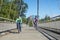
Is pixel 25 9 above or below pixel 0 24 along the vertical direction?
above

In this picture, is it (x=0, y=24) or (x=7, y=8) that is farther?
(x=7, y=8)

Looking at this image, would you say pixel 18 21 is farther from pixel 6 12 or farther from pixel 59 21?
pixel 6 12

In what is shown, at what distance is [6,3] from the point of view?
95000 millimetres

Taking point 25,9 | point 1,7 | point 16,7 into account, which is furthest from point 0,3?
point 25,9

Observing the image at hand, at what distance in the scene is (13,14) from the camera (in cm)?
9575

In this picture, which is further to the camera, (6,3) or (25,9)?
(25,9)

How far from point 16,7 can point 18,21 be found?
290 feet

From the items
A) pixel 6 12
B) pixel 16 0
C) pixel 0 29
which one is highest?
pixel 16 0

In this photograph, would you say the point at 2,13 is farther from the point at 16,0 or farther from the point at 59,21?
the point at 59,21

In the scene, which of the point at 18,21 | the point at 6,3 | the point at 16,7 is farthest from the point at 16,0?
the point at 18,21

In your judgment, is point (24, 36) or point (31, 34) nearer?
point (24, 36)

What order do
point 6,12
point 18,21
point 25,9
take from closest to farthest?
point 18,21 → point 6,12 → point 25,9

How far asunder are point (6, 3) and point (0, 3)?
14247 millimetres

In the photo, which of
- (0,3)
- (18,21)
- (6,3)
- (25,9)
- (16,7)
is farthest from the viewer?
(25,9)
